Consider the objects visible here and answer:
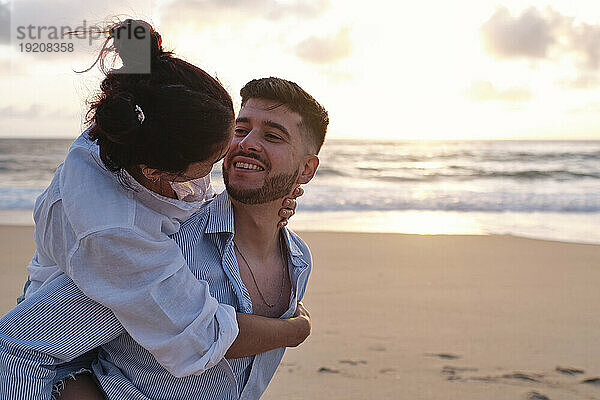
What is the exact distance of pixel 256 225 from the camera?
102 inches

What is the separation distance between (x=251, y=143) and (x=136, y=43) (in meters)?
0.82

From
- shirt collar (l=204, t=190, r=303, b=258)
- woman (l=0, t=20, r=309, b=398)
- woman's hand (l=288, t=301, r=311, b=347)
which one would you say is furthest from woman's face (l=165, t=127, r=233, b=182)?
woman's hand (l=288, t=301, r=311, b=347)

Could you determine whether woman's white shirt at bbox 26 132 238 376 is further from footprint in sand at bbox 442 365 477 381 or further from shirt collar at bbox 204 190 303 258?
footprint in sand at bbox 442 365 477 381

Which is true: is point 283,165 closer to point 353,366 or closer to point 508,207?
point 353,366

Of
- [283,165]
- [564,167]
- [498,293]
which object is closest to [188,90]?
[283,165]

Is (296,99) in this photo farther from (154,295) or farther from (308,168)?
(154,295)

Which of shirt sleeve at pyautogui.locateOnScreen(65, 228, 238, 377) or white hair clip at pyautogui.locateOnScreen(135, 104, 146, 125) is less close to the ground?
white hair clip at pyautogui.locateOnScreen(135, 104, 146, 125)

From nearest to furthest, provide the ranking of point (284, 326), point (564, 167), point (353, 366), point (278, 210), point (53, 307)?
point (53, 307), point (284, 326), point (278, 210), point (353, 366), point (564, 167)

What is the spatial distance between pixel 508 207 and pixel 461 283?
739cm

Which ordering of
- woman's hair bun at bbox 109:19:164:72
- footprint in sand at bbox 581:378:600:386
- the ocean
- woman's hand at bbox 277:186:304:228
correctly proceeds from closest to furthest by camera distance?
woman's hair bun at bbox 109:19:164:72 < woman's hand at bbox 277:186:304:228 < footprint in sand at bbox 581:378:600:386 < the ocean

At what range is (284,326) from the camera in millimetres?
2260

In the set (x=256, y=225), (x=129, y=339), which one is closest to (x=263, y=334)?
(x=129, y=339)

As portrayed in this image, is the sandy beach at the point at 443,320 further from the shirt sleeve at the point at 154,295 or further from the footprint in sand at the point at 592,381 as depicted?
the shirt sleeve at the point at 154,295

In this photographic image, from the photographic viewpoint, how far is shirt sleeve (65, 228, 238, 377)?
1711 millimetres
